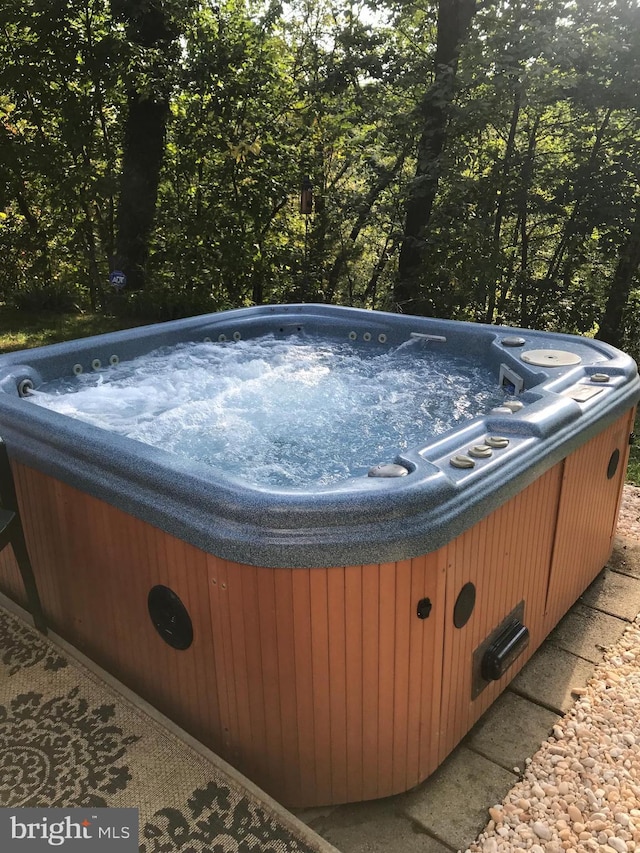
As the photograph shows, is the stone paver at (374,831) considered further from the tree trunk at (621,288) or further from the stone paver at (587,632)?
the tree trunk at (621,288)

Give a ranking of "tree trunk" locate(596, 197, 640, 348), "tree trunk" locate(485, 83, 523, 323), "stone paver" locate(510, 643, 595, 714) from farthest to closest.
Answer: "tree trunk" locate(485, 83, 523, 323) < "tree trunk" locate(596, 197, 640, 348) < "stone paver" locate(510, 643, 595, 714)

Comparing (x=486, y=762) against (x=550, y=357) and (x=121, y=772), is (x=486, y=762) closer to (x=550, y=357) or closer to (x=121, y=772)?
(x=121, y=772)

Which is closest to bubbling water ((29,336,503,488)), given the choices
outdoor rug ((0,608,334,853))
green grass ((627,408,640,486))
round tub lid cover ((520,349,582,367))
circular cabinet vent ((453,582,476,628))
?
round tub lid cover ((520,349,582,367))

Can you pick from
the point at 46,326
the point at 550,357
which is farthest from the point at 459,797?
the point at 46,326

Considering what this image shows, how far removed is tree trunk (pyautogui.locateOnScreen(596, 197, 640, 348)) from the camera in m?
4.76

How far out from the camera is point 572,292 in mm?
5336

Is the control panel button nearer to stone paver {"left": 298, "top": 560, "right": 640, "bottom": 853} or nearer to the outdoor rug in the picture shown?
stone paver {"left": 298, "top": 560, "right": 640, "bottom": 853}

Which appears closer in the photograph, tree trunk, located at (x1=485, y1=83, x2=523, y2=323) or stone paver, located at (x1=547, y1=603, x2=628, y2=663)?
stone paver, located at (x1=547, y1=603, x2=628, y2=663)

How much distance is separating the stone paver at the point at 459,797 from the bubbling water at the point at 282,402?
0.90m

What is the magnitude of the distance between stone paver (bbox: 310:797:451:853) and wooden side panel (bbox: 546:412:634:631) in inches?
34.3

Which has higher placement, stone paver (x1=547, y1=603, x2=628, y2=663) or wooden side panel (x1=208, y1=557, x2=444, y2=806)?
wooden side panel (x1=208, y1=557, x2=444, y2=806)

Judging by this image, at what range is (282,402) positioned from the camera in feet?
9.97

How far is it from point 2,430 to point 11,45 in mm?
4664

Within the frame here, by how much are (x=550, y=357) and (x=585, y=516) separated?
754 millimetres
